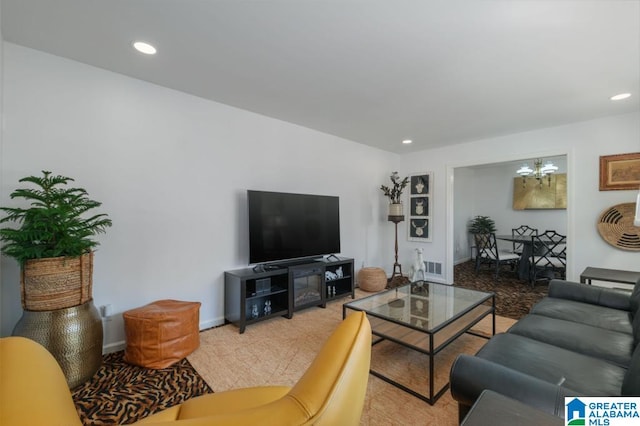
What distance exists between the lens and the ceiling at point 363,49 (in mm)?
1693

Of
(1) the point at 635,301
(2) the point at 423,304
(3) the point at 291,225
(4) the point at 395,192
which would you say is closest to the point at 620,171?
(1) the point at 635,301

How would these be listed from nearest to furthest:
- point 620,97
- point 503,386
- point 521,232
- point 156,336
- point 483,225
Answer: point 503,386 < point 156,336 < point 620,97 < point 521,232 < point 483,225

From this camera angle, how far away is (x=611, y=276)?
2.98m

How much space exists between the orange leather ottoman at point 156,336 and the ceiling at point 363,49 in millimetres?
2083

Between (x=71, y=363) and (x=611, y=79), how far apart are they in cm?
495

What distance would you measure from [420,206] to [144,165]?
4444 millimetres

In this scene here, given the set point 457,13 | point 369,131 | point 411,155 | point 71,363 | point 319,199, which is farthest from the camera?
point 411,155

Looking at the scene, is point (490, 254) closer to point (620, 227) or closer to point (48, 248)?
point (620, 227)

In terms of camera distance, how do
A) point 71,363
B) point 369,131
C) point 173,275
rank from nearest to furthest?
point 71,363 < point 173,275 < point 369,131

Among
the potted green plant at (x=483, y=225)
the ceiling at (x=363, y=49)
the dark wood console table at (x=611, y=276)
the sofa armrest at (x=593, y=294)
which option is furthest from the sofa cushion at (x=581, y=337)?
the potted green plant at (x=483, y=225)

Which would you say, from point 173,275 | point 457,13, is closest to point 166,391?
point 173,275

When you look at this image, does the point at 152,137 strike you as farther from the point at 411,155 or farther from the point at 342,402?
the point at 411,155

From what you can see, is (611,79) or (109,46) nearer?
(109,46)

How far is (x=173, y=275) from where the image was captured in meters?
2.77
